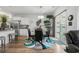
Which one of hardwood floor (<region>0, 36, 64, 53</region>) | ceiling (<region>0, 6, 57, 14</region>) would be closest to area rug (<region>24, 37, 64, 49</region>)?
hardwood floor (<region>0, 36, 64, 53</region>)

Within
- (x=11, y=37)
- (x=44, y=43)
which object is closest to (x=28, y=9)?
(x=11, y=37)

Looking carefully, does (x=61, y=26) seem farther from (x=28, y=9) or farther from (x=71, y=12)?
(x=28, y=9)

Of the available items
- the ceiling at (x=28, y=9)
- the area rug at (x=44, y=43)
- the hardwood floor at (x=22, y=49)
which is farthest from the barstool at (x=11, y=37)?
the ceiling at (x=28, y=9)

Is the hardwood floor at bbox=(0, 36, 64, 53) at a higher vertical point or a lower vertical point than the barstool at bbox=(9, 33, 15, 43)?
lower

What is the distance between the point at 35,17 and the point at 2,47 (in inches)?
34.7

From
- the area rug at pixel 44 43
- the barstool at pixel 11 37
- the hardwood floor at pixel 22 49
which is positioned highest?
the barstool at pixel 11 37

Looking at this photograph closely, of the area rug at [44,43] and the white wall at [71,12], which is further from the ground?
the white wall at [71,12]

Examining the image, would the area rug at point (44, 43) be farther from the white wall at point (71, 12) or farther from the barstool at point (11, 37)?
the white wall at point (71, 12)

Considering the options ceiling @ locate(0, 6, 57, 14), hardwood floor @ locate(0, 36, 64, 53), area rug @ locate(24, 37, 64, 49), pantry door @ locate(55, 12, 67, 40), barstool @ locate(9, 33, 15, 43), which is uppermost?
ceiling @ locate(0, 6, 57, 14)

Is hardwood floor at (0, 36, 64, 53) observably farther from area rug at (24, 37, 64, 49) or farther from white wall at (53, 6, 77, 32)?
white wall at (53, 6, 77, 32)

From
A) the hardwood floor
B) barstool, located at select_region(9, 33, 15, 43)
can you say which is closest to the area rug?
the hardwood floor
